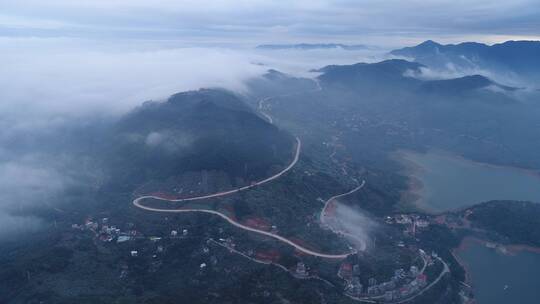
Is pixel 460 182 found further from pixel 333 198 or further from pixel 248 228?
pixel 248 228

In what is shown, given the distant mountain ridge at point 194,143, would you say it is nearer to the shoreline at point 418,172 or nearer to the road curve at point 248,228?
the road curve at point 248,228

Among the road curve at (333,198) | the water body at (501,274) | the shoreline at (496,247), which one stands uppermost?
the road curve at (333,198)

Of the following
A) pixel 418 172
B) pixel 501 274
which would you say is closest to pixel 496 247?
pixel 501 274

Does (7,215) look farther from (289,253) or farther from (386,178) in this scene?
(386,178)

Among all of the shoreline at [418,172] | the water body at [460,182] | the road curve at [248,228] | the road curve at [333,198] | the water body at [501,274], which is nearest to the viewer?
the water body at [501,274]

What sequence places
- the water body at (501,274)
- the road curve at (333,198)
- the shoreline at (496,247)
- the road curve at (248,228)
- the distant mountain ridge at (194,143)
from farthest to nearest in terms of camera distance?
1. the distant mountain ridge at (194,143)
2. the road curve at (333,198)
3. the shoreline at (496,247)
4. the road curve at (248,228)
5. the water body at (501,274)

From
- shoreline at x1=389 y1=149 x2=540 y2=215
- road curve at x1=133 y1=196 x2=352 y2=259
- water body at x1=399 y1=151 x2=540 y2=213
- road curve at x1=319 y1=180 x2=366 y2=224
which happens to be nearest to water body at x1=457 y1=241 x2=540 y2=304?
shoreline at x1=389 y1=149 x2=540 y2=215

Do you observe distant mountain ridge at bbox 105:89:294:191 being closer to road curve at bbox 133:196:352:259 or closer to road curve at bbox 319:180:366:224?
road curve at bbox 133:196:352:259

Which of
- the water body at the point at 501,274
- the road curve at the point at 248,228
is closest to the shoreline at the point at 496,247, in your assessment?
the water body at the point at 501,274
